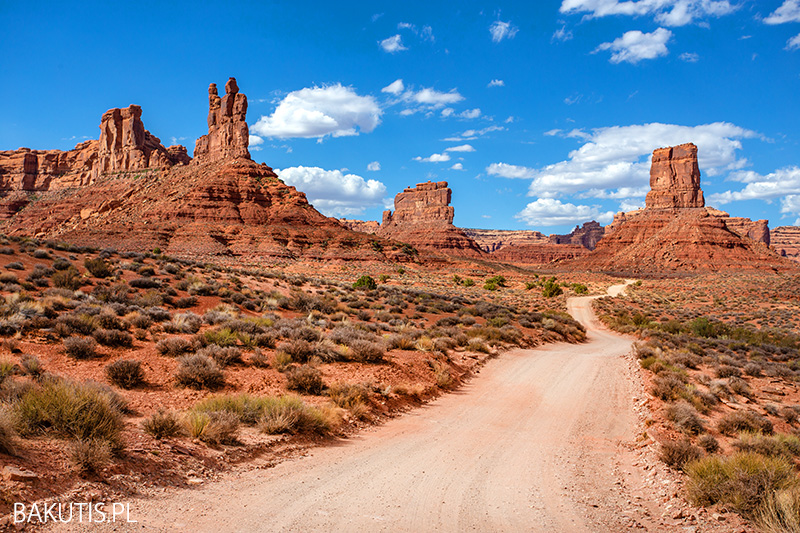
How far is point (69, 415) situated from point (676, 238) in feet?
399

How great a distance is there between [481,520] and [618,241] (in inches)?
5071

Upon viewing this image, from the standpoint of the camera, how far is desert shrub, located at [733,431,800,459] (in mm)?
7496

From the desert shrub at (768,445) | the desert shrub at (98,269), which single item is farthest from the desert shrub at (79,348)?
the desert shrub at (768,445)

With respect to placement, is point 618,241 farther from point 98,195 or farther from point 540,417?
point 98,195

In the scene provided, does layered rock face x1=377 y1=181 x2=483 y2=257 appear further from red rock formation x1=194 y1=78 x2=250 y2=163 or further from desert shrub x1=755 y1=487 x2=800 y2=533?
desert shrub x1=755 y1=487 x2=800 y2=533

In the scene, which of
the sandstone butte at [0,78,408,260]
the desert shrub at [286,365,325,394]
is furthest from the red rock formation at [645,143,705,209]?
the desert shrub at [286,365,325,394]

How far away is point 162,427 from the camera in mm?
6164

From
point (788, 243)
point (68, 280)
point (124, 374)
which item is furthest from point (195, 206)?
point (788, 243)

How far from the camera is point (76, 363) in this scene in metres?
9.30

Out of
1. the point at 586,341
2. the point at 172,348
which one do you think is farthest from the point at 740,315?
the point at 172,348

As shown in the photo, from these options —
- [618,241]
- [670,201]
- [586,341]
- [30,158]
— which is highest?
[30,158]

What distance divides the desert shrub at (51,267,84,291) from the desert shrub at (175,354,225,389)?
37.1 ft

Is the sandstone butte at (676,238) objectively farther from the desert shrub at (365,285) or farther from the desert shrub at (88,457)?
the desert shrub at (88,457)

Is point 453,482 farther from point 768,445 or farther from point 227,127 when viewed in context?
point 227,127
